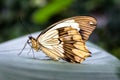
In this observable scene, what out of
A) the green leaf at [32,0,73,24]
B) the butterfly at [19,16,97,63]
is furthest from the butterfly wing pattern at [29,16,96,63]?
the green leaf at [32,0,73,24]

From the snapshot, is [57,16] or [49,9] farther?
[57,16]

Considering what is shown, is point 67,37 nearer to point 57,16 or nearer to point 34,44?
point 34,44

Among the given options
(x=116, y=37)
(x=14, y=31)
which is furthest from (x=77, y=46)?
(x=14, y=31)

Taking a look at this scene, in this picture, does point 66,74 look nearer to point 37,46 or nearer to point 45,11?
point 37,46

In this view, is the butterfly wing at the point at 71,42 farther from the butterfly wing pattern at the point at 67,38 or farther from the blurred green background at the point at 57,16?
the blurred green background at the point at 57,16

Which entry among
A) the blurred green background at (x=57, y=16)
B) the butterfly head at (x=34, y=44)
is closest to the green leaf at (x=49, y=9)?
the blurred green background at (x=57, y=16)

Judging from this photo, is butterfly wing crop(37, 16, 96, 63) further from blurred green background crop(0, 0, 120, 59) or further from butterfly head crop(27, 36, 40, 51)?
blurred green background crop(0, 0, 120, 59)

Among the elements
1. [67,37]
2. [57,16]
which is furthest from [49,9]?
[67,37]
